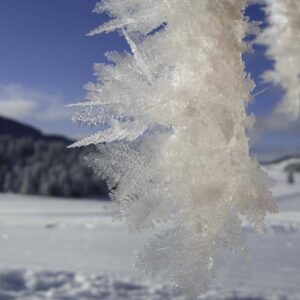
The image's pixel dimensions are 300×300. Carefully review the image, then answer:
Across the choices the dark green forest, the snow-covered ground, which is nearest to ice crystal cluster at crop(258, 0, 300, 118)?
the snow-covered ground

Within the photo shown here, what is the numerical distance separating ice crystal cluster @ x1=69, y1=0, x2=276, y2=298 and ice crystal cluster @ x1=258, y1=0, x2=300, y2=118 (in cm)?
30

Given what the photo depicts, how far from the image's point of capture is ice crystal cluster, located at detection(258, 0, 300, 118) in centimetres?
80

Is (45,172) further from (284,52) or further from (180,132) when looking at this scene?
(180,132)

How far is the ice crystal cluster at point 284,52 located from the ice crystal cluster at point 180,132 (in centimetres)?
30

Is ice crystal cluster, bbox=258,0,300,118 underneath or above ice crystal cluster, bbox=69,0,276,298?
above

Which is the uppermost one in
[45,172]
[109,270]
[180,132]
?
[45,172]

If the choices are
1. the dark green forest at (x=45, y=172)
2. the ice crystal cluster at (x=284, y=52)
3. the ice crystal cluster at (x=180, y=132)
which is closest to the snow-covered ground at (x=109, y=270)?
the ice crystal cluster at (x=284, y=52)

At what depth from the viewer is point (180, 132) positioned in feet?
1.64

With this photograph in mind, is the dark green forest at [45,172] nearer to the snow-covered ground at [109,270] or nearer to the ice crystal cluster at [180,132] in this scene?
the snow-covered ground at [109,270]

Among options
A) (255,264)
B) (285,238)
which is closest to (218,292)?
(255,264)

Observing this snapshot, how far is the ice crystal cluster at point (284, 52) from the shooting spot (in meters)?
0.80

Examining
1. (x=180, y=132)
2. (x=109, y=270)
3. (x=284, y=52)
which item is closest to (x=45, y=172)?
(x=109, y=270)

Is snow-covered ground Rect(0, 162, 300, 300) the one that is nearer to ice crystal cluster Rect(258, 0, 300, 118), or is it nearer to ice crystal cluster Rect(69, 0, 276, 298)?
ice crystal cluster Rect(258, 0, 300, 118)

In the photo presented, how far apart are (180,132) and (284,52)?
0.48 meters
